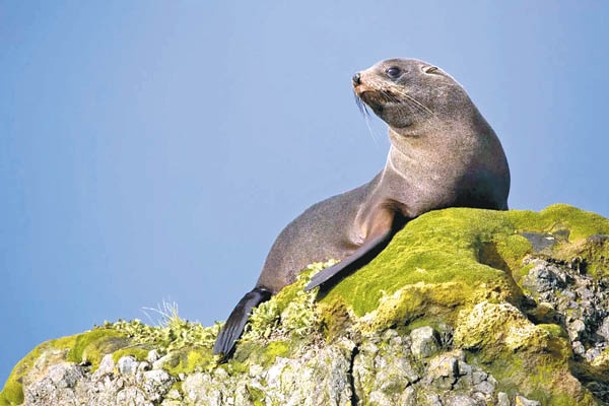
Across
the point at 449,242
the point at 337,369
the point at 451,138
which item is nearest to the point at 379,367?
the point at 337,369

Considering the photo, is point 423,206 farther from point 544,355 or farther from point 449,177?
point 544,355

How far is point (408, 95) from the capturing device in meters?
9.62

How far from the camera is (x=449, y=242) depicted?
7680mm

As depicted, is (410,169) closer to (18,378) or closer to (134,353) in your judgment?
(134,353)

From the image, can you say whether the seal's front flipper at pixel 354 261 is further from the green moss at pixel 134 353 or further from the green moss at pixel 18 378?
the green moss at pixel 18 378

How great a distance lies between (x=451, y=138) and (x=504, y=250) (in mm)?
2012

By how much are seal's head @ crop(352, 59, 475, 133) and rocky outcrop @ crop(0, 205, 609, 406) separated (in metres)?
1.63

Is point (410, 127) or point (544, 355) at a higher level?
point (410, 127)

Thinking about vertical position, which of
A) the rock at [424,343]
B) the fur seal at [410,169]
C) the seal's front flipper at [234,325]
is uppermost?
the fur seal at [410,169]

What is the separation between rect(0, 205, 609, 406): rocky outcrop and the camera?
625cm

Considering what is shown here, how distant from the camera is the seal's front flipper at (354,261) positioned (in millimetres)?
7598

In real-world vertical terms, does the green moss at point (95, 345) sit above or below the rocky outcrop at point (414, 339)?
above

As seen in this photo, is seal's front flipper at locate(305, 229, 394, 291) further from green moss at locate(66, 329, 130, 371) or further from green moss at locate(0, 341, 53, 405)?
green moss at locate(0, 341, 53, 405)

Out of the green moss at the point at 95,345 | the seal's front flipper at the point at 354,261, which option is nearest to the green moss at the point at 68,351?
the green moss at the point at 95,345
